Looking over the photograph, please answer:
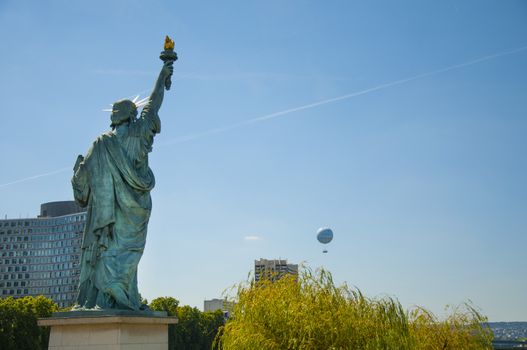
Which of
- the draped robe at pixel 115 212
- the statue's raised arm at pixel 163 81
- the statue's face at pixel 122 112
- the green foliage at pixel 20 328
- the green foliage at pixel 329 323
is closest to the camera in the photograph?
the draped robe at pixel 115 212

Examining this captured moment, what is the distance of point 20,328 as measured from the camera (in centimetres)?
3425

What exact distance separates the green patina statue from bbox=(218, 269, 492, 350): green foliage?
22.0ft

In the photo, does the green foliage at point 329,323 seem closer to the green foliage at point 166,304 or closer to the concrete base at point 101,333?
the concrete base at point 101,333

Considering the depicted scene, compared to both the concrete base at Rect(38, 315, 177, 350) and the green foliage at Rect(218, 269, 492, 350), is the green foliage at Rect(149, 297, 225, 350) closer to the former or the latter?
the green foliage at Rect(218, 269, 492, 350)

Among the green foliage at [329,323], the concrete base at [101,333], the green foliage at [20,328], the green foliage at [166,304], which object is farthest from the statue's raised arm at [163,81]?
the green foliage at [166,304]

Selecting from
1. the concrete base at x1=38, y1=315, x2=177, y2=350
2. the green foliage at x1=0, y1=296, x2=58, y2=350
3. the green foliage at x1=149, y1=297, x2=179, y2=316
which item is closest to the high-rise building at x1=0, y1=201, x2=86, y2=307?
the green foliage at x1=149, y1=297, x2=179, y2=316

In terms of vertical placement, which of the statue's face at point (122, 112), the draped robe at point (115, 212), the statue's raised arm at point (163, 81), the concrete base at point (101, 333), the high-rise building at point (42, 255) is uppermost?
the high-rise building at point (42, 255)

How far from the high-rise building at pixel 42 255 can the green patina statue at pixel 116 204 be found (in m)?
97.4

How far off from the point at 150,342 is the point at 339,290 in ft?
29.2

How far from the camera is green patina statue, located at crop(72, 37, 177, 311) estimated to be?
12211mm

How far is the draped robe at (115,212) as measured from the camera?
12.2m

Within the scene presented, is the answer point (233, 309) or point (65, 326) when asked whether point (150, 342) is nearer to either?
point (65, 326)

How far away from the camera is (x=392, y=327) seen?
56.2 ft

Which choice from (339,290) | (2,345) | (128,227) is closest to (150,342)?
(128,227)
